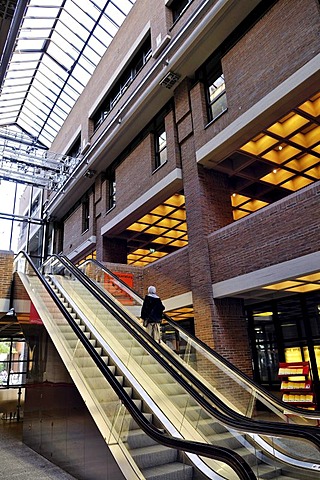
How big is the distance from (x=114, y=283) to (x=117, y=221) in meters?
4.79

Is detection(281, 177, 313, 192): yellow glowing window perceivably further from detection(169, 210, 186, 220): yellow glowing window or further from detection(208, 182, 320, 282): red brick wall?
detection(169, 210, 186, 220): yellow glowing window

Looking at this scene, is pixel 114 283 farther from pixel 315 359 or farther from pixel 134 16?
pixel 134 16

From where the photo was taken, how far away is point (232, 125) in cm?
946

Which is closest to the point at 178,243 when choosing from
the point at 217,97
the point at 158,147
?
the point at 158,147

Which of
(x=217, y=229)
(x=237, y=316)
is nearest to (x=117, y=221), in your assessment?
(x=217, y=229)

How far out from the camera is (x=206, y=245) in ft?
33.7

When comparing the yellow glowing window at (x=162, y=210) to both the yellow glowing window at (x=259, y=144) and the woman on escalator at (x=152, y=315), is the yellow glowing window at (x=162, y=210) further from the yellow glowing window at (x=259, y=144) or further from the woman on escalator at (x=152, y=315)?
the woman on escalator at (x=152, y=315)

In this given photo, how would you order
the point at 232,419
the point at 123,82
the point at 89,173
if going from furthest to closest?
the point at 89,173 < the point at 123,82 < the point at 232,419

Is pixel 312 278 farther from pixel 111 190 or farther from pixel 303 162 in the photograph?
pixel 111 190

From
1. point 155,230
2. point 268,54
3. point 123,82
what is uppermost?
point 123,82

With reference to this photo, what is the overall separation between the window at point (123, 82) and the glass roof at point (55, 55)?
8.66 feet

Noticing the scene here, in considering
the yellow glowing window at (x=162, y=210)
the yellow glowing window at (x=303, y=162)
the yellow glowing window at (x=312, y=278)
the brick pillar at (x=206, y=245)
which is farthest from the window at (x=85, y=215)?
the yellow glowing window at (x=312, y=278)

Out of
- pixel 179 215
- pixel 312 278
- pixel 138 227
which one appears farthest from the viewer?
pixel 138 227

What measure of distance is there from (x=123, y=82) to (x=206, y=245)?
1017 cm
